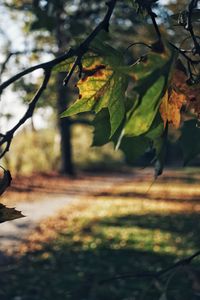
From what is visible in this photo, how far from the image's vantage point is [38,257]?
31.1ft

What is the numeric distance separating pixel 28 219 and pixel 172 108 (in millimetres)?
13529

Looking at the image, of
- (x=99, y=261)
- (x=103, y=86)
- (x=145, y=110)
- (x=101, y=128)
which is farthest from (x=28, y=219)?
(x=145, y=110)

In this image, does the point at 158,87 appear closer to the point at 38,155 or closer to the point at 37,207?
the point at 37,207

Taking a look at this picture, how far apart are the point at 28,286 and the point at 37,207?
8.60 m

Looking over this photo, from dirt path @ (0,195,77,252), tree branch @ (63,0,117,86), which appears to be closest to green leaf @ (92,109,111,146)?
tree branch @ (63,0,117,86)

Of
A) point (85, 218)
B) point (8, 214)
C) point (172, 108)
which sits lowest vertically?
point (85, 218)

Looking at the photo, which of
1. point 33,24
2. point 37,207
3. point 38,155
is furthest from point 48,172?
point 33,24

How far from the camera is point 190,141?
87 cm

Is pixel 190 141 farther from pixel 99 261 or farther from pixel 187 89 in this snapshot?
pixel 99 261

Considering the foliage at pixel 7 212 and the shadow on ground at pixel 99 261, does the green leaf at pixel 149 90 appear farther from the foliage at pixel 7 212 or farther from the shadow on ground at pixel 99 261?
the shadow on ground at pixel 99 261

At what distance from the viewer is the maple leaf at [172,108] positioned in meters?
0.66

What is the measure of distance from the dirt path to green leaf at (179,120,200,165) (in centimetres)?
812

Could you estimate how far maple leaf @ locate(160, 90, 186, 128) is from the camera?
0.66 metres

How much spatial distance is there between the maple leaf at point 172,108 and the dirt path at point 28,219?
326 inches
